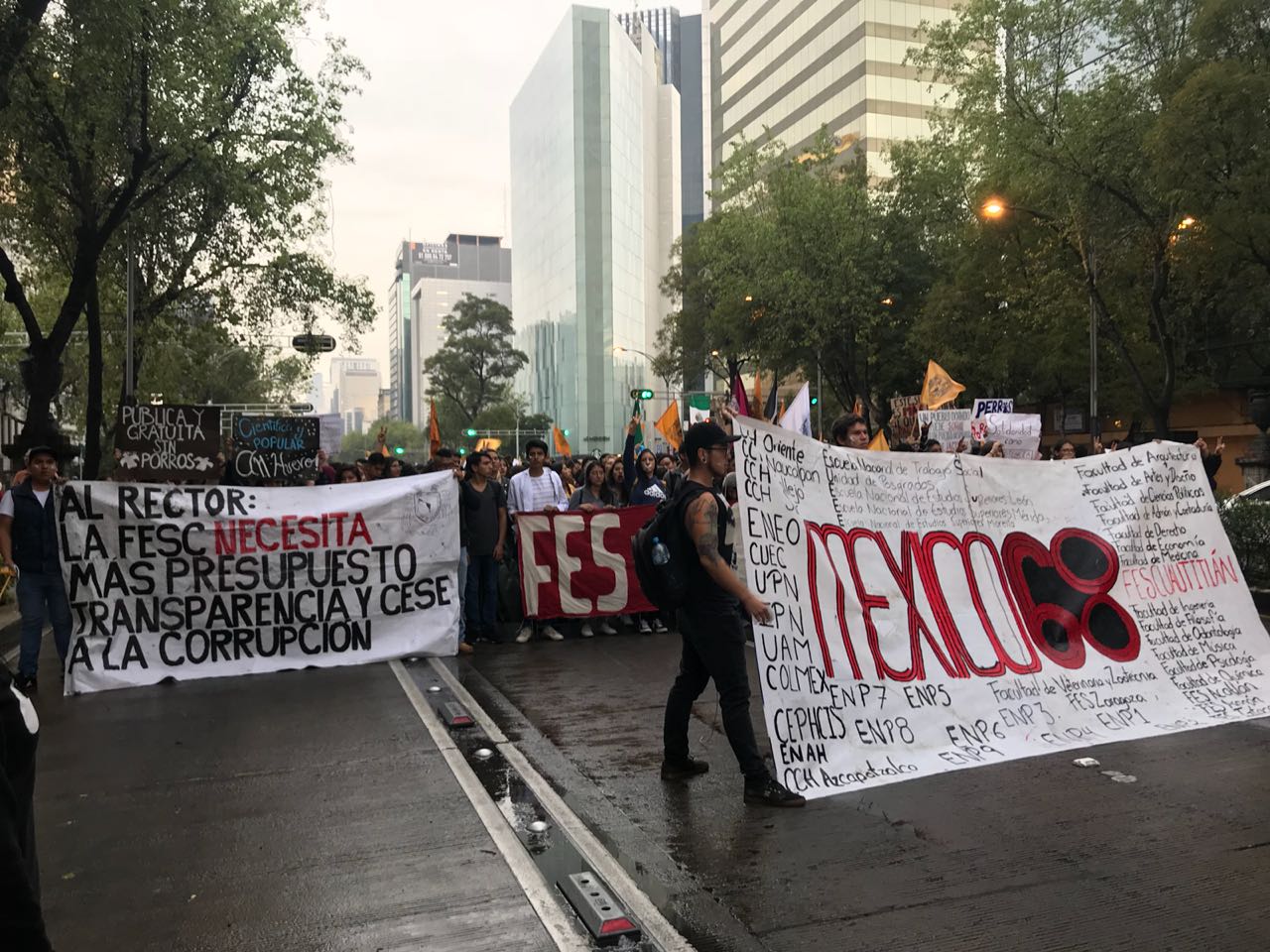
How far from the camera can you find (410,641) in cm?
Result: 882

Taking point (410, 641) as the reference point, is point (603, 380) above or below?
above

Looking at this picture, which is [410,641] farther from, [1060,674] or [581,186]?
[581,186]

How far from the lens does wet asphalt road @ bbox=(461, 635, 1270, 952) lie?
348 centimetres

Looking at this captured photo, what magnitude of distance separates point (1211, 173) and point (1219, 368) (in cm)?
1531

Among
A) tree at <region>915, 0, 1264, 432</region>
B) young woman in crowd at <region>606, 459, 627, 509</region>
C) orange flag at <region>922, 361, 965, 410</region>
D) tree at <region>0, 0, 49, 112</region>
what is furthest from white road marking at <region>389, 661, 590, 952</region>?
tree at <region>915, 0, 1264, 432</region>

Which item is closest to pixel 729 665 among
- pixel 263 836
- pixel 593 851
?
pixel 593 851

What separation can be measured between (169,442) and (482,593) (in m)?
3.56

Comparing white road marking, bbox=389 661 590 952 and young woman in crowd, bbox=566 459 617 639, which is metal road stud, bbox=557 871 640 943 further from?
young woman in crowd, bbox=566 459 617 639

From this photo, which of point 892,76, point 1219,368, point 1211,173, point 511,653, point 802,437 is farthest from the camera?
point 892,76

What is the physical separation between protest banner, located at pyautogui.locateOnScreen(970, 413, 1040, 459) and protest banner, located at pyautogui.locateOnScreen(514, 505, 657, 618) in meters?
6.62

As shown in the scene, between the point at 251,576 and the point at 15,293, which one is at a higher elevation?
the point at 15,293

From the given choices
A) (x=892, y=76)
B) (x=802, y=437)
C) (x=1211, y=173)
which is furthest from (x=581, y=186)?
(x=802, y=437)

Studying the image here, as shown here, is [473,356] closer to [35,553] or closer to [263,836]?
[35,553]

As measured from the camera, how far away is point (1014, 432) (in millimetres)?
14859
